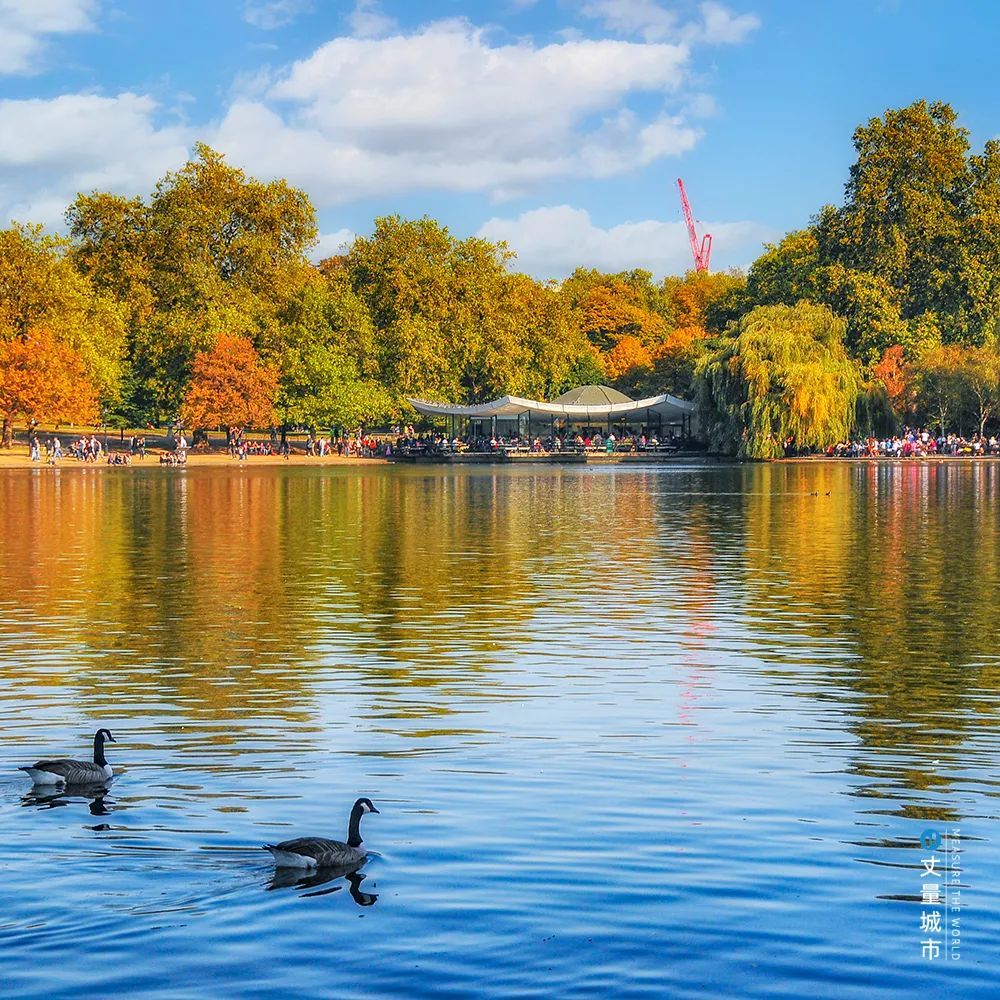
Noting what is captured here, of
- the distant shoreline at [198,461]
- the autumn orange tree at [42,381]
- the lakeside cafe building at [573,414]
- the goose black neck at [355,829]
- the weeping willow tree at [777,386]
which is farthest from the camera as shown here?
the lakeside cafe building at [573,414]

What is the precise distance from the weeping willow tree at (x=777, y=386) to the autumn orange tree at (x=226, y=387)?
2853 cm

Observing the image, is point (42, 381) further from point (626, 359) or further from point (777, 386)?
point (626, 359)

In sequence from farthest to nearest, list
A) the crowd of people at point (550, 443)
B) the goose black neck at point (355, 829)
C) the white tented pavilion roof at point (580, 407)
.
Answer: the crowd of people at point (550, 443) → the white tented pavilion roof at point (580, 407) → the goose black neck at point (355, 829)

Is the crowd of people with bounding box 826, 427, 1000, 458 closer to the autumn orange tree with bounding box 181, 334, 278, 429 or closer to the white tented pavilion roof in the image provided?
the white tented pavilion roof

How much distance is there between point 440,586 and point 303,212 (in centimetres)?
8382

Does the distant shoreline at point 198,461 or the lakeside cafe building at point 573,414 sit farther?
the lakeside cafe building at point 573,414

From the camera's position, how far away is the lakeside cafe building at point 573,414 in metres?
101

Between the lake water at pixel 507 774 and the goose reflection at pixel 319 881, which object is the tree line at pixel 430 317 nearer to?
the lake water at pixel 507 774

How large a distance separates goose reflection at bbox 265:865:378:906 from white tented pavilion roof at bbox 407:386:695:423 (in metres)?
89.4

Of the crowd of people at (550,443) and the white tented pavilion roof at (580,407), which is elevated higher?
the white tented pavilion roof at (580,407)

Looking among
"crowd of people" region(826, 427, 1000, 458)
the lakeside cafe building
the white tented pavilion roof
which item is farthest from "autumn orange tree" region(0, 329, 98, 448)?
"crowd of people" region(826, 427, 1000, 458)

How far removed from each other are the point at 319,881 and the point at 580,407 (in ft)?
306

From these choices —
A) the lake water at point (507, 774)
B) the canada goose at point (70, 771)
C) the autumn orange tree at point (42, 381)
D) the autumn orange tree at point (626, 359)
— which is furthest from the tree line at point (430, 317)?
the canada goose at point (70, 771)

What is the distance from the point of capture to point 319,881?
9609mm
